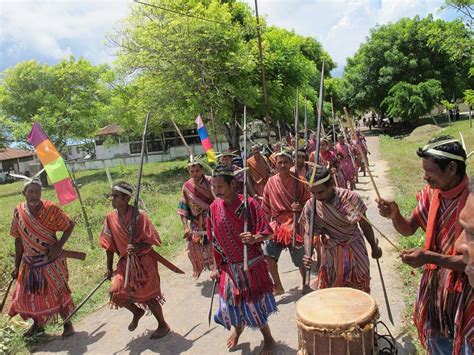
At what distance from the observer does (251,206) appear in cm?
430

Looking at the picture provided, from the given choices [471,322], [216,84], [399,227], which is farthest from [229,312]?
[216,84]

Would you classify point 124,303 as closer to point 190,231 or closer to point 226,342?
point 226,342

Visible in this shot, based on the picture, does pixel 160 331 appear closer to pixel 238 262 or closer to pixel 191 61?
pixel 238 262

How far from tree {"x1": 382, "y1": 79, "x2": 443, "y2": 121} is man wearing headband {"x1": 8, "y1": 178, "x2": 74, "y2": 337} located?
32.2 metres

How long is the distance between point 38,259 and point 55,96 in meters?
24.3

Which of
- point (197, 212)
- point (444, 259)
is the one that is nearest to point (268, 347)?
point (444, 259)

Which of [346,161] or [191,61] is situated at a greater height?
[191,61]

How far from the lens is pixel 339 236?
4.18m

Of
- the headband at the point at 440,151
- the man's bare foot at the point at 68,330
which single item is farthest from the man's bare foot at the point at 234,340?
the headband at the point at 440,151

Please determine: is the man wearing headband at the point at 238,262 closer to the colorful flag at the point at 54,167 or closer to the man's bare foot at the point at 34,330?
the man's bare foot at the point at 34,330

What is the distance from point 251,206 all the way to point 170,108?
16092 millimetres

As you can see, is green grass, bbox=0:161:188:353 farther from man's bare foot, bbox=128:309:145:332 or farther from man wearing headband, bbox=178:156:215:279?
man wearing headband, bbox=178:156:215:279

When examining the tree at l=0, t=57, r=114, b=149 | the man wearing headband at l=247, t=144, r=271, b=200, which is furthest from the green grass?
the tree at l=0, t=57, r=114, b=149

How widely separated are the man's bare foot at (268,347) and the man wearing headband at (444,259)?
1767 mm
